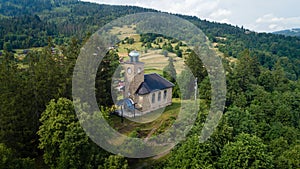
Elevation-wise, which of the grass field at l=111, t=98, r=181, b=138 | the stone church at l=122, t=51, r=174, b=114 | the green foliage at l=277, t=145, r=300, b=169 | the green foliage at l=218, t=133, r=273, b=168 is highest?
the stone church at l=122, t=51, r=174, b=114

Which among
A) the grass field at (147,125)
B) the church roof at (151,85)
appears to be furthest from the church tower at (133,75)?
the grass field at (147,125)

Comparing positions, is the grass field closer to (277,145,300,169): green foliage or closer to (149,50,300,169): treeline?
(149,50,300,169): treeline

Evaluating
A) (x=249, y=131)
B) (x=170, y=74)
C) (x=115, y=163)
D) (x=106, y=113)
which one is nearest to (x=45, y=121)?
(x=106, y=113)

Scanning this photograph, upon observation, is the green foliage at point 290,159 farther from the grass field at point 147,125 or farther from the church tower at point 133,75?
the church tower at point 133,75

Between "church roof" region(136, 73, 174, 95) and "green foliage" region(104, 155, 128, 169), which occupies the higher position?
"church roof" region(136, 73, 174, 95)

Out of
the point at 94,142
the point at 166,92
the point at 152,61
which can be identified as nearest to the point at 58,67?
the point at 94,142

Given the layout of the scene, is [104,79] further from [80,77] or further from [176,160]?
[176,160]

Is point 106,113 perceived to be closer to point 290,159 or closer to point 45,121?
point 45,121

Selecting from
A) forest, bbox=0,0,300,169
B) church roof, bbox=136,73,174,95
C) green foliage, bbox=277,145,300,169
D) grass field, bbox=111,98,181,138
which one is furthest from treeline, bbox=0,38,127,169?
green foliage, bbox=277,145,300,169
